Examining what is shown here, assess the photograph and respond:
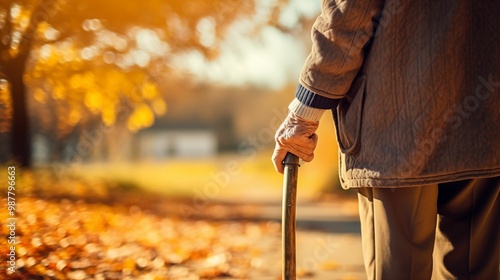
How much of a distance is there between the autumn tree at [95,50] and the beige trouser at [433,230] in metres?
2.58

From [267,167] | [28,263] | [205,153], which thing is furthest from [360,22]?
[205,153]

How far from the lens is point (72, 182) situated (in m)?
6.47

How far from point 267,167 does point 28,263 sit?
11.4 meters

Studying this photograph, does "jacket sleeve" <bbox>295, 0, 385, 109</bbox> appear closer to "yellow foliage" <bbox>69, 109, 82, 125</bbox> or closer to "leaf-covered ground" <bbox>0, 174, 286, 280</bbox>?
"leaf-covered ground" <bbox>0, 174, 286, 280</bbox>

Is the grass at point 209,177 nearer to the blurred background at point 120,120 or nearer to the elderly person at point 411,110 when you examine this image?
the blurred background at point 120,120

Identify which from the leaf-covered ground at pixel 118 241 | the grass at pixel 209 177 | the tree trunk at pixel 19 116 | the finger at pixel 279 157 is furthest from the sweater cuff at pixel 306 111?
the grass at pixel 209 177

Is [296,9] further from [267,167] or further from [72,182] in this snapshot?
[267,167]

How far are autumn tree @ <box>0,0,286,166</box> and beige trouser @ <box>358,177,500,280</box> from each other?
2584mm

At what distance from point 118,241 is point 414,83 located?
3.21m

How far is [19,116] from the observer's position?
418 centimetres

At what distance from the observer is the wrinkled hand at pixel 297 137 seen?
1794 millimetres

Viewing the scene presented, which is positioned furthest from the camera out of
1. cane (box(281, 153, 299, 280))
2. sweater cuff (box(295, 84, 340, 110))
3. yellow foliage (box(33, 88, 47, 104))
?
yellow foliage (box(33, 88, 47, 104))

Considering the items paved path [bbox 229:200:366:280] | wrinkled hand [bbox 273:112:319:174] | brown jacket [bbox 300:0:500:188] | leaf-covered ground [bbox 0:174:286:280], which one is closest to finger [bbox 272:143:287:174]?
wrinkled hand [bbox 273:112:319:174]

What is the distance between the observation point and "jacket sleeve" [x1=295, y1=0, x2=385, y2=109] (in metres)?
1.64
